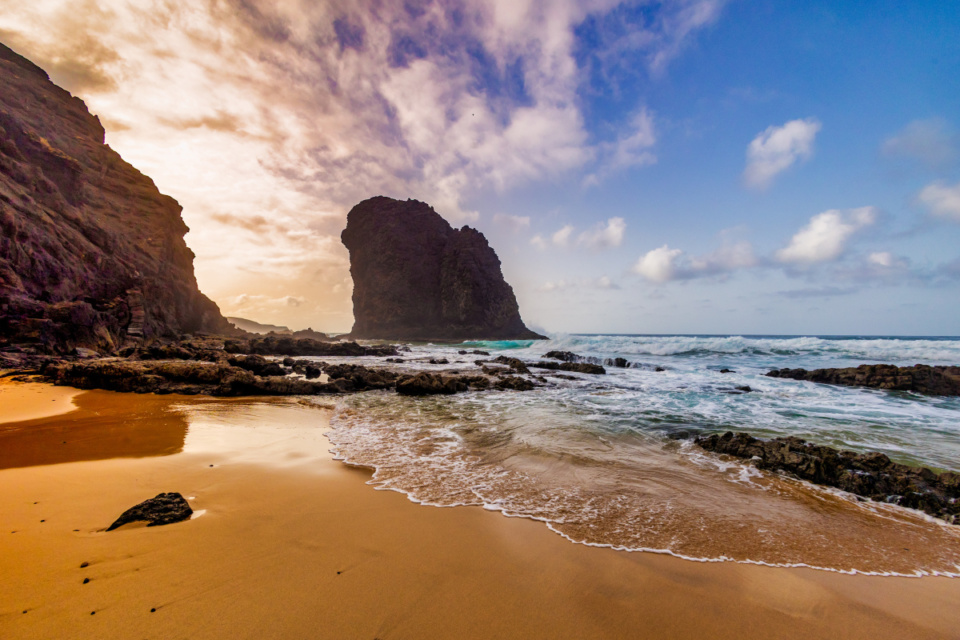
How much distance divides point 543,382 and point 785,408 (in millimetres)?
7593

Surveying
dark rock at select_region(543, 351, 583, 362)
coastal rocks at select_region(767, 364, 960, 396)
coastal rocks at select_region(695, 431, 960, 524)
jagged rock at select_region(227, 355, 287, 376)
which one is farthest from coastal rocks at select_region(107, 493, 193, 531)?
dark rock at select_region(543, 351, 583, 362)

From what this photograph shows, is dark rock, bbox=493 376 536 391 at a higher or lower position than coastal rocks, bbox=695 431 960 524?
lower

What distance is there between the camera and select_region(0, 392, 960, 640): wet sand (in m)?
2.04

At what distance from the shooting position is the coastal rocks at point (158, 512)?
3096 mm

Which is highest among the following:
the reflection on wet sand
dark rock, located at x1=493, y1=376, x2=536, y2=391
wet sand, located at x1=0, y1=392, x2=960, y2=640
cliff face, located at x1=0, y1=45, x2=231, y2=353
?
cliff face, located at x1=0, y1=45, x2=231, y2=353

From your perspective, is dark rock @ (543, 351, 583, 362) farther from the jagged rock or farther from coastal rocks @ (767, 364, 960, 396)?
the jagged rock

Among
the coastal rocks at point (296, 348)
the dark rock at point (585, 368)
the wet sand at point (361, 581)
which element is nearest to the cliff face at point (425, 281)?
the coastal rocks at point (296, 348)

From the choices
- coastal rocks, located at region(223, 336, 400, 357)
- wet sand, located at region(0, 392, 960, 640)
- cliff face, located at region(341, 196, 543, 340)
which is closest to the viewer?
wet sand, located at region(0, 392, 960, 640)

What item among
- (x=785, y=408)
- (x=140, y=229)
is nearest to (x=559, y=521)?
(x=785, y=408)

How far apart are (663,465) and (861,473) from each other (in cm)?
249

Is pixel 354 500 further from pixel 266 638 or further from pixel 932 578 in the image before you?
pixel 932 578

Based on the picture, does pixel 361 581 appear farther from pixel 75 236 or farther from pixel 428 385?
pixel 75 236

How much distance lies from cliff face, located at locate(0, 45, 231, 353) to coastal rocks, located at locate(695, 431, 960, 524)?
2495 centimetres

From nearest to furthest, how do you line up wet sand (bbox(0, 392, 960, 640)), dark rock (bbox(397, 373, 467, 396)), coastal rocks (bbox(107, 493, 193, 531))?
wet sand (bbox(0, 392, 960, 640)) < coastal rocks (bbox(107, 493, 193, 531)) < dark rock (bbox(397, 373, 467, 396))
